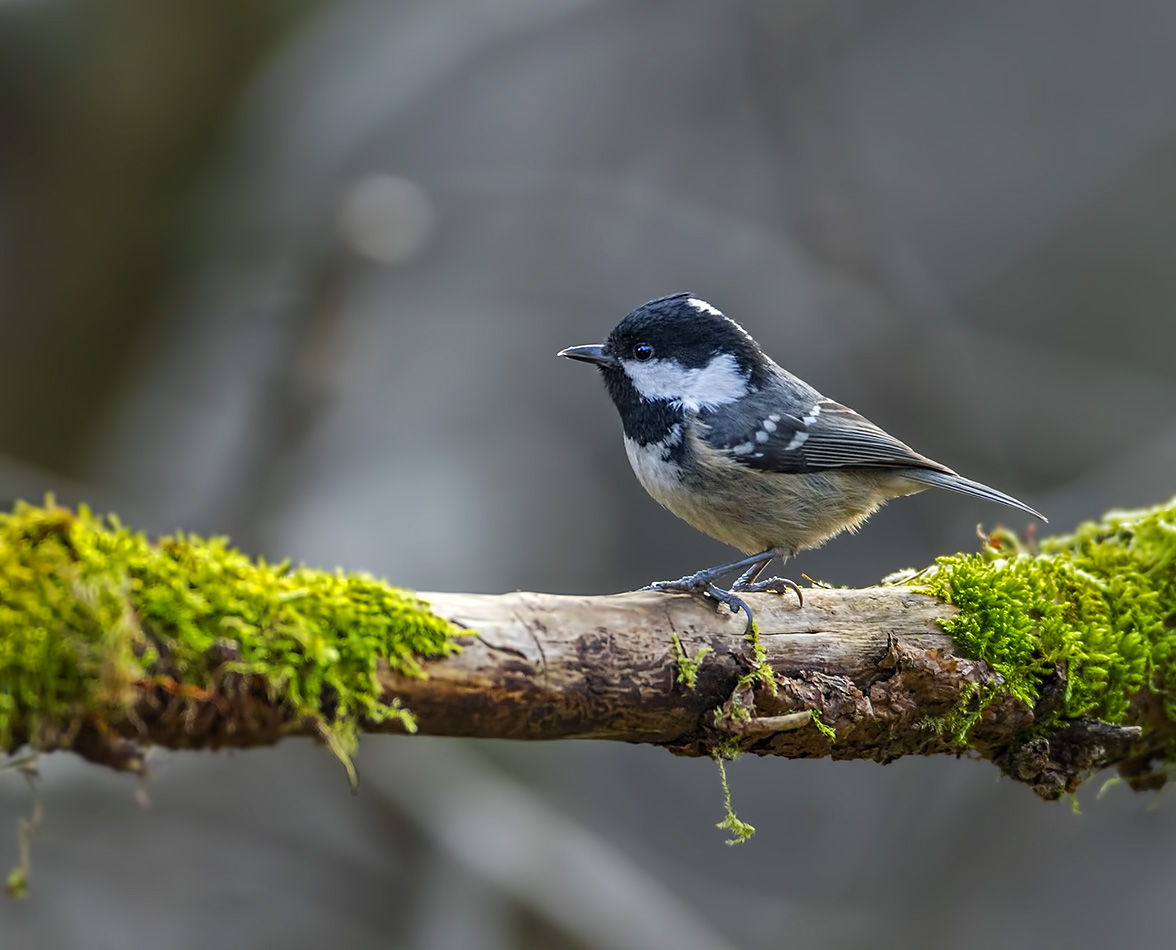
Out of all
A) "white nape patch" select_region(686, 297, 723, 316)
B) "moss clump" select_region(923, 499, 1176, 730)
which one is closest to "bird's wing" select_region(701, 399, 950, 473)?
"white nape patch" select_region(686, 297, 723, 316)

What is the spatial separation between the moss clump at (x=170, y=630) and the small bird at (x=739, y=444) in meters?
1.64

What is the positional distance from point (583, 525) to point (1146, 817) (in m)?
4.43

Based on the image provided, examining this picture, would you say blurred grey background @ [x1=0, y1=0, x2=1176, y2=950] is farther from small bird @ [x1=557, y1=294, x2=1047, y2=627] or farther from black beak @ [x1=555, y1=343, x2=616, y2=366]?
small bird @ [x1=557, y1=294, x2=1047, y2=627]

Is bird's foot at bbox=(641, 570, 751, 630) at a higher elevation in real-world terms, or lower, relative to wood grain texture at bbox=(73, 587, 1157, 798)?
higher

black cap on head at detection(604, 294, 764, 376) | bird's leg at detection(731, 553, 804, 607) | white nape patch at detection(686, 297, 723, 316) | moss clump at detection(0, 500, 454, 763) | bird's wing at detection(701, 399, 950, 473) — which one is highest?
white nape patch at detection(686, 297, 723, 316)

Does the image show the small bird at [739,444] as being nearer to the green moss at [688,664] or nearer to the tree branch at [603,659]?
the tree branch at [603,659]

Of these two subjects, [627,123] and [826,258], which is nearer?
[826,258]

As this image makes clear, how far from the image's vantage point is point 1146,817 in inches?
292

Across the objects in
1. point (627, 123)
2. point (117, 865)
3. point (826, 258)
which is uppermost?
point (627, 123)

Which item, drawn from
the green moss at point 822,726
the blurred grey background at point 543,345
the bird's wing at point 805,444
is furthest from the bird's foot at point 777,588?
the blurred grey background at point 543,345

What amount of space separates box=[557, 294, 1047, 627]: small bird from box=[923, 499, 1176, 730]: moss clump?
392mm

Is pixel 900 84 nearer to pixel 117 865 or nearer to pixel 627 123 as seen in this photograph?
pixel 627 123

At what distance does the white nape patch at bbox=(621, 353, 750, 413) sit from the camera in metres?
3.88

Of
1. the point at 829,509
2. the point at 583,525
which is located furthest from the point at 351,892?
the point at 829,509
